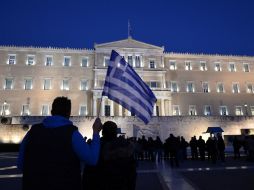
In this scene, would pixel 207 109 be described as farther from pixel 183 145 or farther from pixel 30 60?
pixel 30 60

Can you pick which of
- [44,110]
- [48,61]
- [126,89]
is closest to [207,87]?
[48,61]

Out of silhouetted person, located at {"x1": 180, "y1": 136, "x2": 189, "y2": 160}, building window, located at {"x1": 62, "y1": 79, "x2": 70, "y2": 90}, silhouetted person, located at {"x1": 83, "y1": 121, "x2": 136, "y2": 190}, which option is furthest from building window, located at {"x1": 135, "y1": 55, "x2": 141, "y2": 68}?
silhouetted person, located at {"x1": 83, "y1": 121, "x2": 136, "y2": 190}

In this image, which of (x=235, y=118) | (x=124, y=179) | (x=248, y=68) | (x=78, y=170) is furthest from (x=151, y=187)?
(x=248, y=68)

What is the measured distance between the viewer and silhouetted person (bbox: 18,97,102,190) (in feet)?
8.13

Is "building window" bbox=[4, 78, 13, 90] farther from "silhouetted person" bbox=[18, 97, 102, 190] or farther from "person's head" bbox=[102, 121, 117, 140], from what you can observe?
"silhouetted person" bbox=[18, 97, 102, 190]

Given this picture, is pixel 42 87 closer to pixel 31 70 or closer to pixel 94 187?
pixel 31 70

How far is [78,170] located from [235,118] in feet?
128

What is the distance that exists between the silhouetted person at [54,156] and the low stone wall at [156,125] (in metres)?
31.1

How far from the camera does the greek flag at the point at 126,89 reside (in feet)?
22.4

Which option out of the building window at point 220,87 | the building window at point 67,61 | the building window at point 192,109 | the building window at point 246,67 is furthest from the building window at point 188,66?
the building window at point 67,61

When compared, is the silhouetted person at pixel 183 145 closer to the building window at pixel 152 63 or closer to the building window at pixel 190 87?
the building window at pixel 152 63

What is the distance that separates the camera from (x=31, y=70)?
41.2 meters

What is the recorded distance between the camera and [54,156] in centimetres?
252

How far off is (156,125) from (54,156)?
108 ft
